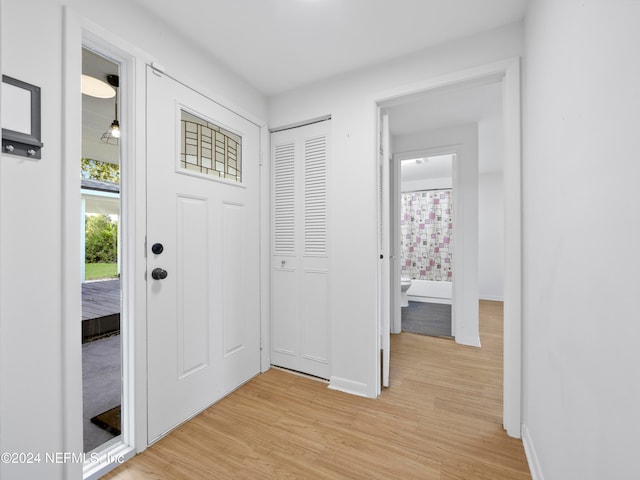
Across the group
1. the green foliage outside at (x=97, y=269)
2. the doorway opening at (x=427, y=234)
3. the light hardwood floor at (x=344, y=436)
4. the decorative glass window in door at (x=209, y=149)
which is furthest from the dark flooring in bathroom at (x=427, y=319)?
the green foliage outside at (x=97, y=269)

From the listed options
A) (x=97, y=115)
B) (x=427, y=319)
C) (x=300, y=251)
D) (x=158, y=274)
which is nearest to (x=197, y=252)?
(x=158, y=274)

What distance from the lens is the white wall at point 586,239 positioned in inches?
24.5

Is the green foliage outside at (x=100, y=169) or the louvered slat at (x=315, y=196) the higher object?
the green foliage outside at (x=100, y=169)

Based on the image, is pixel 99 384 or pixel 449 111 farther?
pixel 449 111

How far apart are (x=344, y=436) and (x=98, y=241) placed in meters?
3.28

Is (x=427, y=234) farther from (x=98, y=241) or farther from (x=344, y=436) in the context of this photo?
(x=98, y=241)

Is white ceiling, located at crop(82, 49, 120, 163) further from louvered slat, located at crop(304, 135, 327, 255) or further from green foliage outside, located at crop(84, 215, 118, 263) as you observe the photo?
louvered slat, located at crop(304, 135, 327, 255)

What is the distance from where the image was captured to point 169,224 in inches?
66.7

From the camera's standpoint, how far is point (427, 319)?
13.4ft

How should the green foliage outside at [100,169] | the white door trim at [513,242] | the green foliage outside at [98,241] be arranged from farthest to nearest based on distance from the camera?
the green foliage outside at [98,241] < the green foliage outside at [100,169] < the white door trim at [513,242]

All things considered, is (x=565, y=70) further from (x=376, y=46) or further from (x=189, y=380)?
(x=189, y=380)

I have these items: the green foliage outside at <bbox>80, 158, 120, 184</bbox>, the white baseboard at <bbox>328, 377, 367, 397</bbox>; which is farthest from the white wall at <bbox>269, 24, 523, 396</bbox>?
the green foliage outside at <bbox>80, 158, 120, 184</bbox>

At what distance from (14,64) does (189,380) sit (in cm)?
176
